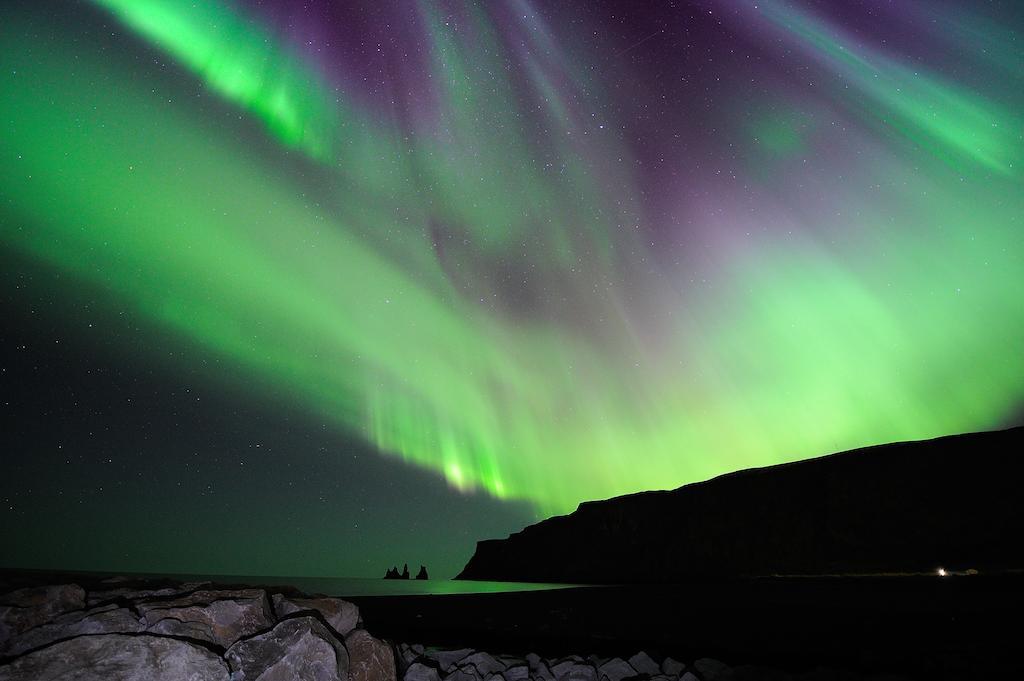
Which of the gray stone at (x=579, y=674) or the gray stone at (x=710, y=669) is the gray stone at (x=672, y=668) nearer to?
the gray stone at (x=710, y=669)

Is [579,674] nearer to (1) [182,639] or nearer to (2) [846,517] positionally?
(1) [182,639]

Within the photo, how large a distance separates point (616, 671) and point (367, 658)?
3.62 meters

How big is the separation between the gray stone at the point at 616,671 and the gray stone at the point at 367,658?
3.13 meters

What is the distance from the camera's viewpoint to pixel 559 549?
305 ft

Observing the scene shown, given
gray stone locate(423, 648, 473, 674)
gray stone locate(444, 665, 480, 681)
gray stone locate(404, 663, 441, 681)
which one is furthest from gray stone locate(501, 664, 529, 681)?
gray stone locate(404, 663, 441, 681)

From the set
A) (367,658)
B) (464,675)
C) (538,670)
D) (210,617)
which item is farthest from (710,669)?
(210,617)

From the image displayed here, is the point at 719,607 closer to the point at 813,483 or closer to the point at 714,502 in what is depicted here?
the point at 813,483

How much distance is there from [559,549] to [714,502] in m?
41.5

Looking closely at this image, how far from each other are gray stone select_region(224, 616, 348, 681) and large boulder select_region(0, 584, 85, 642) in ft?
9.56

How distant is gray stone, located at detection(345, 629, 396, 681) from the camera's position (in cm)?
508

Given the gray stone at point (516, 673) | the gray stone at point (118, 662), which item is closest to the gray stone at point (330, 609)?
the gray stone at point (118, 662)

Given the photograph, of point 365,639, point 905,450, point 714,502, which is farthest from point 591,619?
point 714,502

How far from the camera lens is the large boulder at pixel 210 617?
4.64 m

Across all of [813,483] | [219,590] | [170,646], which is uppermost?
[813,483]
